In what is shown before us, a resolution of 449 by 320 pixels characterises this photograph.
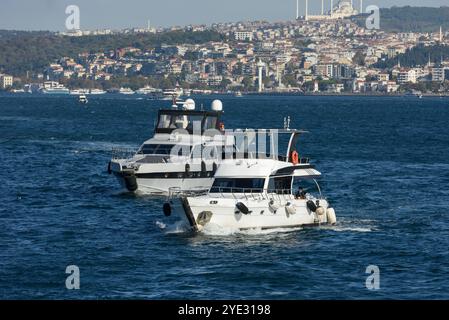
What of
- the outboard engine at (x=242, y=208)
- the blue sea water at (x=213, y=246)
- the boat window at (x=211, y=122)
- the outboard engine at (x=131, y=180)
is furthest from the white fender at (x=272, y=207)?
the boat window at (x=211, y=122)

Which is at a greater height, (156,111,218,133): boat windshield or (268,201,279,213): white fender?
(156,111,218,133): boat windshield

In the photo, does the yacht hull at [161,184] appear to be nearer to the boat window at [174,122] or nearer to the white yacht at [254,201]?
the boat window at [174,122]

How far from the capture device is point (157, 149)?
5547 centimetres

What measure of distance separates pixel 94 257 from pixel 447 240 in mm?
12041

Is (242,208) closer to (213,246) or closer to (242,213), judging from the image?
(242,213)

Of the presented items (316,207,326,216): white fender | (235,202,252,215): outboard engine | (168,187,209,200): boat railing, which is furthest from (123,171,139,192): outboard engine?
(235,202,252,215): outboard engine

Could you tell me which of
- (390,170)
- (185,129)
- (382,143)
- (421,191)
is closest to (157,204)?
(185,129)

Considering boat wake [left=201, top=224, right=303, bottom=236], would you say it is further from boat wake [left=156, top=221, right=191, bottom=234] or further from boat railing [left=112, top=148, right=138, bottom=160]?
boat railing [left=112, top=148, right=138, bottom=160]

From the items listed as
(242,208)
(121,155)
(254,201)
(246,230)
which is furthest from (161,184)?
(121,155)

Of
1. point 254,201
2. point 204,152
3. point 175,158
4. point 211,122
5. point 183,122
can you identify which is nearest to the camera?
point 254,201

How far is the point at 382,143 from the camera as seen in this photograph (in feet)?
309

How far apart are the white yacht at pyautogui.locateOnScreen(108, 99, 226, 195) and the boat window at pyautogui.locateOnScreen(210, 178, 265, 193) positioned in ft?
25.9

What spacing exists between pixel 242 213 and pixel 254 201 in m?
0.85

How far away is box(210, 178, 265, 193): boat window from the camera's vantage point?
1622 inches
